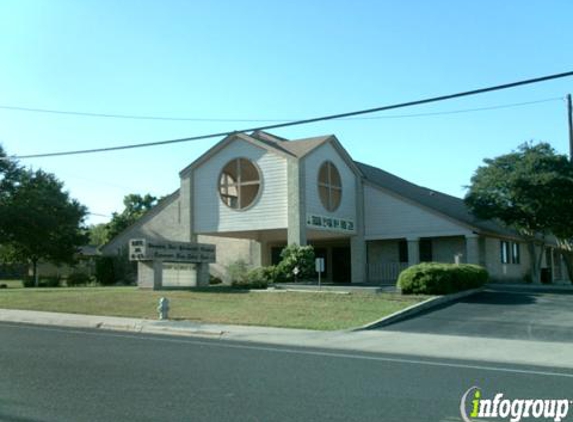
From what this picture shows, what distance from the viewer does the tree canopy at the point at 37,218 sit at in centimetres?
4497

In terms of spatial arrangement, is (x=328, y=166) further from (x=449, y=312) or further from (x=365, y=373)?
(x=365, y=373)

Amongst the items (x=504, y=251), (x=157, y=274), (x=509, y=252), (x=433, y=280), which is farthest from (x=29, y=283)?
(x=433, y=280)

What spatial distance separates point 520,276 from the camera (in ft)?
130

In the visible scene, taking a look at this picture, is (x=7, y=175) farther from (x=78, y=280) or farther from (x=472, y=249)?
(x=472, y=249)

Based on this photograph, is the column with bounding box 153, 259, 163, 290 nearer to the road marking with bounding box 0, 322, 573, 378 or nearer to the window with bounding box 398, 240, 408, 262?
the road marking with bounding box 0, 322, 573, 378

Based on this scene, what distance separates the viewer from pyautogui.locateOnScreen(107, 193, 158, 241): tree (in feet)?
248

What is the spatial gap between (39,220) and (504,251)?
30023 mm

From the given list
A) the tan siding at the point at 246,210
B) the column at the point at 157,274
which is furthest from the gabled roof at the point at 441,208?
the column at the point at 157,274

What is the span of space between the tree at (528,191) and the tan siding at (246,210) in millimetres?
9767

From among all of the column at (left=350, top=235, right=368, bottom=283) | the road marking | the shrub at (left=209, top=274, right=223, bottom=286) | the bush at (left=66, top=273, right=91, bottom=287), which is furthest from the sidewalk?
the bush at (left=66, top=273, right=91, bottom=287)

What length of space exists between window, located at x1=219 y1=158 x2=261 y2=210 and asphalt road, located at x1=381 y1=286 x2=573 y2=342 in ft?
46.7

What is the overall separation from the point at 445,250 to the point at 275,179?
9.82 meters

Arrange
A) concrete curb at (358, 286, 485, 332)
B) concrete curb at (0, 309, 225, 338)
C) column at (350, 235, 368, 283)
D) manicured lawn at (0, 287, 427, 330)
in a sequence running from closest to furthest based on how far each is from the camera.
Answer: concrete curb at (0, 309, 225, 338)
concrete curb at (358, 286, 485, 332)
manicured lawn at (0, 287, 427, 330)
column at (350, 235, 368, 283)

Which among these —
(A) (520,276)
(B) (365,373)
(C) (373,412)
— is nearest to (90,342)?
(B) (365,373)
